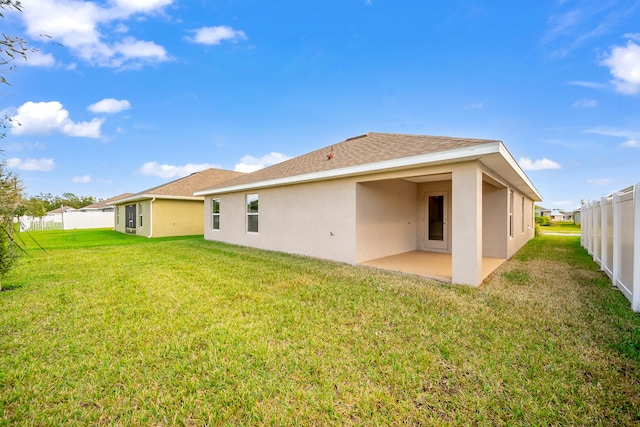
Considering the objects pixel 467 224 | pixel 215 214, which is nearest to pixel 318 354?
pixel 467 224

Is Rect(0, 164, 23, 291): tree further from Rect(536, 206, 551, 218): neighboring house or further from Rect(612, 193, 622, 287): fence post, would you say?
Rect(536, 206, 551, 218): neighboring house

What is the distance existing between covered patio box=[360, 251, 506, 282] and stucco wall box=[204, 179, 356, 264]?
1145mm

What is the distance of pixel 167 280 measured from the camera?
6.39 meters

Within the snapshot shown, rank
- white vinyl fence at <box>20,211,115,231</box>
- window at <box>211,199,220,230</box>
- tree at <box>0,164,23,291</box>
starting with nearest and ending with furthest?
tree at <box>0,164,23,291</box>, window at <box>211,199,220,230</box>, white vinyl fence at <box>20,211,115,231</box>

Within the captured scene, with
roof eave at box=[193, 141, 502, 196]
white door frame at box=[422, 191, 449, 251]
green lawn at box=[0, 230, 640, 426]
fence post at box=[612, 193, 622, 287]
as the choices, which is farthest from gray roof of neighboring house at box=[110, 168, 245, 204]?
fence post at box=[612, 193, 622, 287]

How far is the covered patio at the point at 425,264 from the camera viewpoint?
6941 millimetres

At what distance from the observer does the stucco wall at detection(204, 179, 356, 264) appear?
8.28 meters

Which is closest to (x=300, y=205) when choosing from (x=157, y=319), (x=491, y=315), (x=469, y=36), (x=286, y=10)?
(x=157, y=319)

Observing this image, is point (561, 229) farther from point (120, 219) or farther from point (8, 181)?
point (120, 219)

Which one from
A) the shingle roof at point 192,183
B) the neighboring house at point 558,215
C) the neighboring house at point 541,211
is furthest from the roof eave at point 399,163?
the neighboring house at point 558,215

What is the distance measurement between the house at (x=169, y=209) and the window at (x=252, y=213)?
7414 mm

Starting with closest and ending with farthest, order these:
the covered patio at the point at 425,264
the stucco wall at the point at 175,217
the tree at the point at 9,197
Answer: the tree at the point at 9,197
the covered patio at the point at 425,264
the stucco wall at the point at 175,217

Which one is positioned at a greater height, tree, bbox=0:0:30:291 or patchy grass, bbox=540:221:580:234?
tree, bbox=0:0:30:291

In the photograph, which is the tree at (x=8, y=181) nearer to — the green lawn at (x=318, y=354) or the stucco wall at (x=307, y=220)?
the green lawn at (x=318, y=354)
